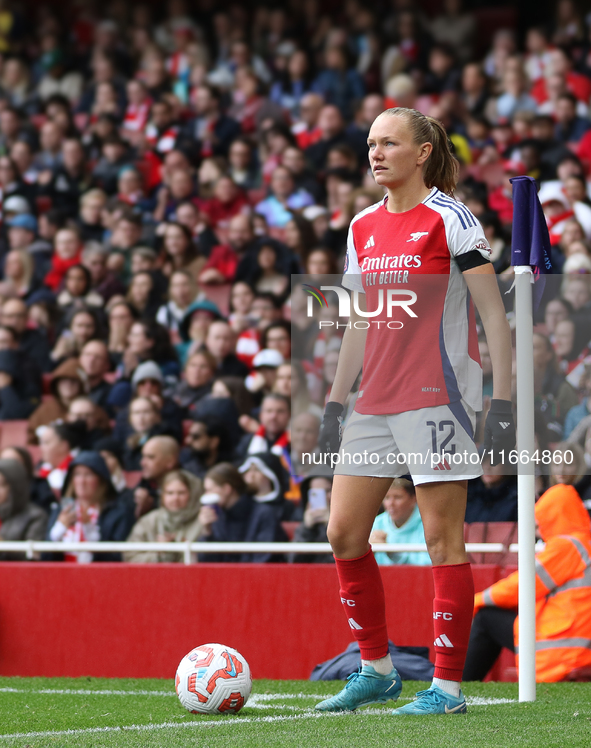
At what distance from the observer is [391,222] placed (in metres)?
4.23

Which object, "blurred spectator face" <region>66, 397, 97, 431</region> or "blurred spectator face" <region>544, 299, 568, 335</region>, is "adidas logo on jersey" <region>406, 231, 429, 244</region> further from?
"blurred spectator face" <region>66, 397, 97, 431</region>

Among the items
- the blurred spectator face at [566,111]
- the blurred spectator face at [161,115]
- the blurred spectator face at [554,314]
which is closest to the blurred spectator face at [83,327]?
the blurred spectator face at [161,115]

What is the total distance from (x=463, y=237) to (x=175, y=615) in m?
3.24

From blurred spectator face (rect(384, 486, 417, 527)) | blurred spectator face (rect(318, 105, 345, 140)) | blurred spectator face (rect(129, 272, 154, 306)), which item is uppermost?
blurred spectator face (rect(318, 105, 345, 140))

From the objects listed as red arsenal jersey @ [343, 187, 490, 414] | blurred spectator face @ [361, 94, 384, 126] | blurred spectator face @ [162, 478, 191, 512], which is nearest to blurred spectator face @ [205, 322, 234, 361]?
blurred spectator face @ [162, 478, 191, 512]

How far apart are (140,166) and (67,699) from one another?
8867mm

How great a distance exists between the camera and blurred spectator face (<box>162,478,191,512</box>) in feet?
24.1

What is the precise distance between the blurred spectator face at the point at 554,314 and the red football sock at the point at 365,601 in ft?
5.57

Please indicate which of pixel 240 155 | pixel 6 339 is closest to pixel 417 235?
pixel 6 339

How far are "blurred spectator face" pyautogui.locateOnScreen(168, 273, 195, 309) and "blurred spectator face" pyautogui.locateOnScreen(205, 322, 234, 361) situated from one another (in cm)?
100

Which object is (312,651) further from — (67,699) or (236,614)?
(67,699)

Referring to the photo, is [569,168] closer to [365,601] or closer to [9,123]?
[9,123]

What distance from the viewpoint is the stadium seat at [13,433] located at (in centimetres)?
968

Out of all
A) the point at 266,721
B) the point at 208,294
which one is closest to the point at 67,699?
the point at 266,721
